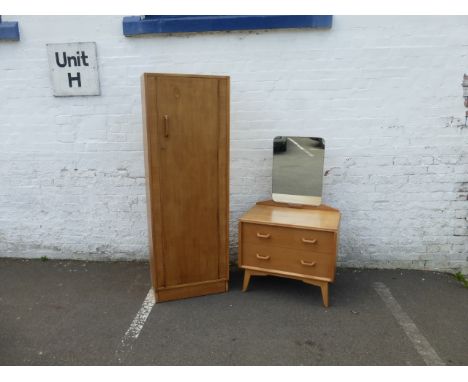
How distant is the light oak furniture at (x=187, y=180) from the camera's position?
2.79 meters

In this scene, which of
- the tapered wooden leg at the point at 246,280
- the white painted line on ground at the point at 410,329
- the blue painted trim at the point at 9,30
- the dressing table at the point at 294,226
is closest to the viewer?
the white painted line on ground at the point at 410,329

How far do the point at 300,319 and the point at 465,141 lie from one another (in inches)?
92.9

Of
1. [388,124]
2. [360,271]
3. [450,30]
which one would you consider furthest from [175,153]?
[450,30]

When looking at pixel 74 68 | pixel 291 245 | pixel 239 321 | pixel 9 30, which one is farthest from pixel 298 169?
pixel 9 30

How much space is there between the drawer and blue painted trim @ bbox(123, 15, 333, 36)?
6.77ft

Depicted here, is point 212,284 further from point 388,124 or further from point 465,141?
point 465,141

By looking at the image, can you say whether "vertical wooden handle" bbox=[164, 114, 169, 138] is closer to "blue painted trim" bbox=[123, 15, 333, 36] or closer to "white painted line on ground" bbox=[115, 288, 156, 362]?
"blue painted trim" bbox=[123, 15, 333, 36]

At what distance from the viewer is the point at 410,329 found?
270 centimetres

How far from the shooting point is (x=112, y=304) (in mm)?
3096

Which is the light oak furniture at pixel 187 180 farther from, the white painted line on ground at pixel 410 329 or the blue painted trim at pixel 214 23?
the white painted line on ground at pixel 410 329

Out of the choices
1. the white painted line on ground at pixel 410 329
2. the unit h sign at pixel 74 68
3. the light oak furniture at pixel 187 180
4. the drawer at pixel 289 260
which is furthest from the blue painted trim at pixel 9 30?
the white painted line on ground at pixel 410 329

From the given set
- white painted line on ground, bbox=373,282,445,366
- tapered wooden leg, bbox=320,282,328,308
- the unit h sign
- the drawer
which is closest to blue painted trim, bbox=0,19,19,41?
the unit h sign

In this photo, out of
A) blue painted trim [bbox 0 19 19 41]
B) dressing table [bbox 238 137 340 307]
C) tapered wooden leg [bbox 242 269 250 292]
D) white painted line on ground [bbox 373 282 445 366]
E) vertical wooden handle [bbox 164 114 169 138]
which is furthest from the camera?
blue painted trim [bbox 0 19 19 41]

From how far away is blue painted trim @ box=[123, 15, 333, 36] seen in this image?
3.22 metres
